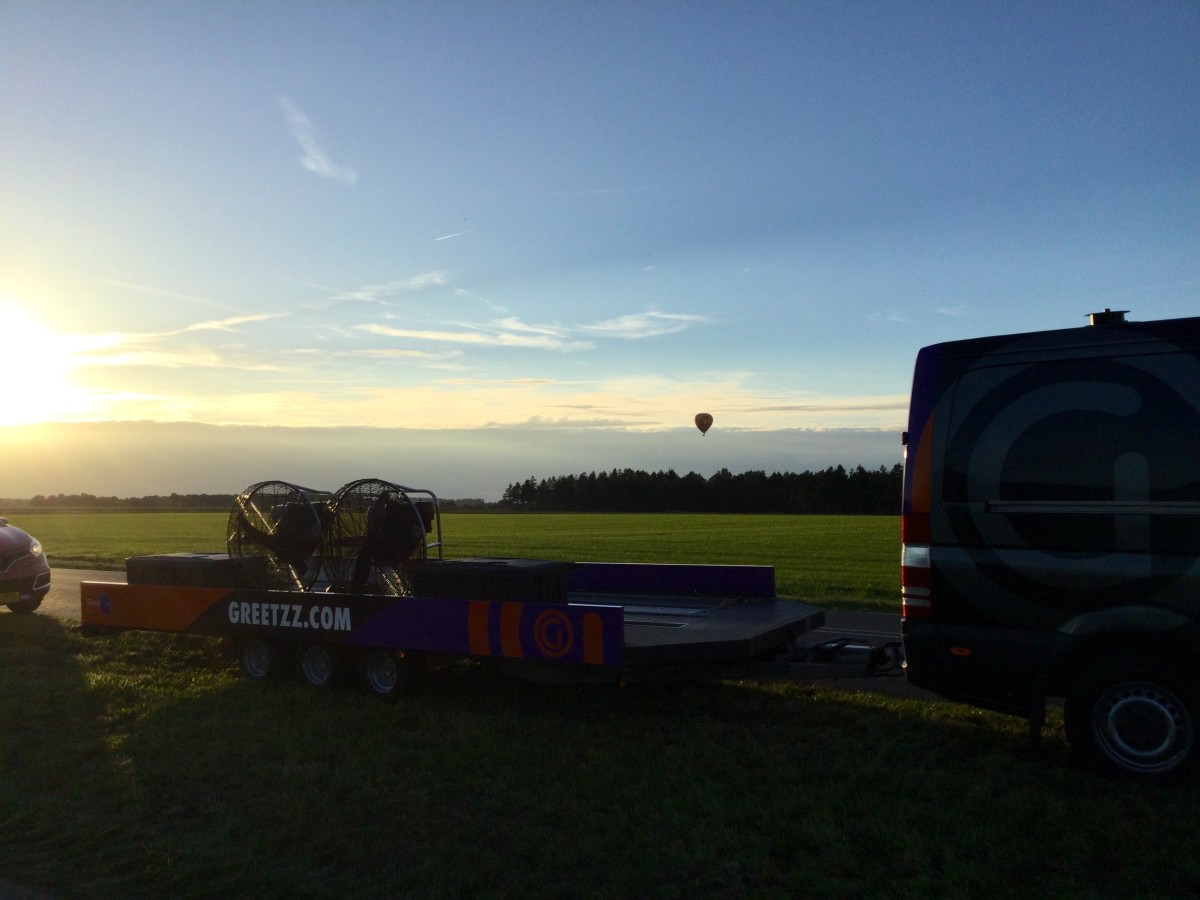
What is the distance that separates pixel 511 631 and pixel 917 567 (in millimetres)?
2954

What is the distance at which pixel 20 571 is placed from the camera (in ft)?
48.5

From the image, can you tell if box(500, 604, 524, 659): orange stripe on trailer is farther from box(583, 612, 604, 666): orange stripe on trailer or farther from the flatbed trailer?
box(583, 612, 604, 666): orange stripe on trailer

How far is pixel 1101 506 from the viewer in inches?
228

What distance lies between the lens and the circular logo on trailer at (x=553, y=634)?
7.12 metres

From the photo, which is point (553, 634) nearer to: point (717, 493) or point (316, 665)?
point (316, 665)

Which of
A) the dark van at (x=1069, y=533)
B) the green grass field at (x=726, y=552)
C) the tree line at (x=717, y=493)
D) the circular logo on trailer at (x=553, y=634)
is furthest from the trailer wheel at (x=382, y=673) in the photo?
the tree line at (x=717, y=493)

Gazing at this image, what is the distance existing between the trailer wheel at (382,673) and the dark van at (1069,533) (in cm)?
418

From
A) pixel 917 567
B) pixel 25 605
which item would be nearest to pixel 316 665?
pixel 917 567

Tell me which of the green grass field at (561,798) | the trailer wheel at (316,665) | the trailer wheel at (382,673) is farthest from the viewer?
the trailer wheel at (316,665)

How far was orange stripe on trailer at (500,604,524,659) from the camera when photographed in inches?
291

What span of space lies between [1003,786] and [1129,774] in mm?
698

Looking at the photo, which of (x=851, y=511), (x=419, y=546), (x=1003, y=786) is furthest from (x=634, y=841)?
(x=851, y=511)

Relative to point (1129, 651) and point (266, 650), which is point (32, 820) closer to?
point (266, 650)

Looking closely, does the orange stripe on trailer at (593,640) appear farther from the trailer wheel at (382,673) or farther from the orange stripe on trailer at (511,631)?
the trailer wheel at (382,673)
